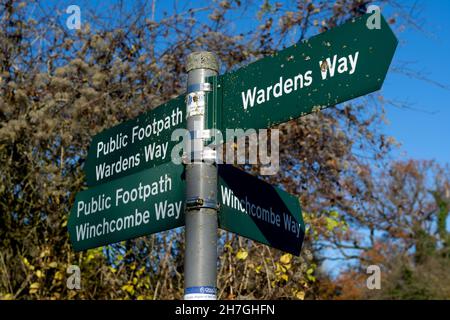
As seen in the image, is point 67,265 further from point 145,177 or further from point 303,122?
point 145,177

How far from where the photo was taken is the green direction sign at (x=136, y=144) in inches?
A: 139

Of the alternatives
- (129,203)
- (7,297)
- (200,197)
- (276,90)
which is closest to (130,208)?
(129,203)

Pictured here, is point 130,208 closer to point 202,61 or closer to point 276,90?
point 202,61

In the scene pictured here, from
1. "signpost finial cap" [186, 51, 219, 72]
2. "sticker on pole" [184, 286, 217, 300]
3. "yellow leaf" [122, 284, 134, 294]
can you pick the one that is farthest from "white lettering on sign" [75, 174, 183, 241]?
"yellow leaf" [122, 284, 134, 294]

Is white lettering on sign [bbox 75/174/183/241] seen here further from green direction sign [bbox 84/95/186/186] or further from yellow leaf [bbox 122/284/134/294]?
yellow leaf [bbox 122/284/134/294]

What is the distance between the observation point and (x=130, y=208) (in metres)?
3.61

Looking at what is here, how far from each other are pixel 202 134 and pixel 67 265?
432 centimetres

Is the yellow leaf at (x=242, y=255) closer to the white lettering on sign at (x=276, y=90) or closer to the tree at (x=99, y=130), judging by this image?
the tree at (x=99, y=130)

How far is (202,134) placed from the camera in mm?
3178

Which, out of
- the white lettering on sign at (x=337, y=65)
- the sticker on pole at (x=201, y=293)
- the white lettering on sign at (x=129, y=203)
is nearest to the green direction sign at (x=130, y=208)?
the white lettering on sign at (x=129, y=203)

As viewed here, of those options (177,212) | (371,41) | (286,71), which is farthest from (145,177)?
(371,41)

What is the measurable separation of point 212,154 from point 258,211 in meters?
0.54

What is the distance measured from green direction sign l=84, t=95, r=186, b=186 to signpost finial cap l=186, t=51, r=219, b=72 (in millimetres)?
A: 179

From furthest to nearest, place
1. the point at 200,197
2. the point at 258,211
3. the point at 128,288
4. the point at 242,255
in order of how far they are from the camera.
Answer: the point at 128,288
the point at 242,255
the point at 258,211
the point at 200,197
